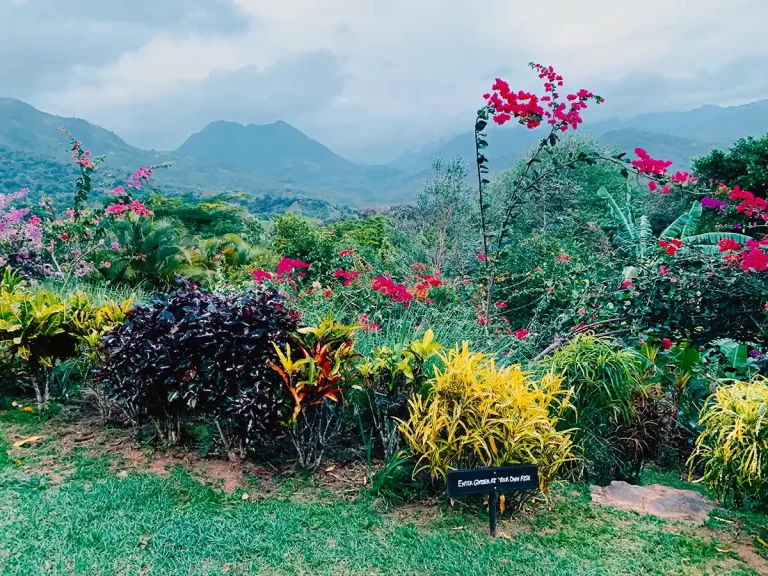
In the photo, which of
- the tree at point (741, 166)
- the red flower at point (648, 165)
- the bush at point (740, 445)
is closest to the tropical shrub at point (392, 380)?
the bush at point (740, 445)

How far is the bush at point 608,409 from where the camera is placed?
4.15 meters

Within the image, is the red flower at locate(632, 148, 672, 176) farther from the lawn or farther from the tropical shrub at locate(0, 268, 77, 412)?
the tropical shrub at locate(0, 268, 77, 412)

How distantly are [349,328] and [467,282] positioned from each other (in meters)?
4.79

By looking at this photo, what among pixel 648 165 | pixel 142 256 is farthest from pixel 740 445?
pixel 142 256

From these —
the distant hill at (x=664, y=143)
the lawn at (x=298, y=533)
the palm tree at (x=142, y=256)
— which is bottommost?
the lawn at (x=298, y=533)

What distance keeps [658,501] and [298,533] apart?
263cm

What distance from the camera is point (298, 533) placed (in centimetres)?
319

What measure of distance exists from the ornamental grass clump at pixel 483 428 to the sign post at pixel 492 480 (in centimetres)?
17

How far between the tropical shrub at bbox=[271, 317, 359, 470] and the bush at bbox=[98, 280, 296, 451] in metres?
0.14

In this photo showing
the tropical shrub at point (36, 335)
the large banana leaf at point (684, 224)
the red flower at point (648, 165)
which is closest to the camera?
the tropical shrub at point (36, 335)

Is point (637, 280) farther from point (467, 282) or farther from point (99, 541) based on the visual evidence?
point (99, 541)

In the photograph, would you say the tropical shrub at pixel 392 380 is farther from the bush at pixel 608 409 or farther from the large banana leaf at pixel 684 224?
the large banana leaf at pixel 684 224

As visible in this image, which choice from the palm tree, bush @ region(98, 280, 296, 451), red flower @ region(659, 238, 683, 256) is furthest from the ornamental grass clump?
the palm tree

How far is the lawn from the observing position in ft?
9.52
